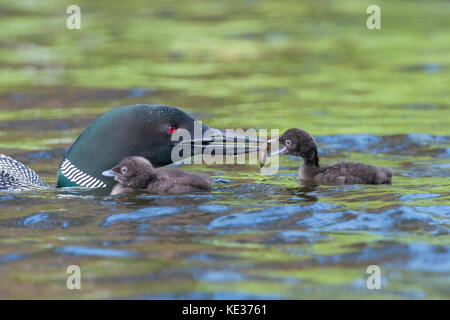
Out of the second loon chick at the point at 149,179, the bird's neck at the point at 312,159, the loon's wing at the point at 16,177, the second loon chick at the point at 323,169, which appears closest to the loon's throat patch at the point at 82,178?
the second loon chick at the point at 149,179

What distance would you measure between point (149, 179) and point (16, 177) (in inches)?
45.1

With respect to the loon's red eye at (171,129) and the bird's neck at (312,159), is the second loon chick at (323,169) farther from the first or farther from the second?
the loon's red eye at (171,129)

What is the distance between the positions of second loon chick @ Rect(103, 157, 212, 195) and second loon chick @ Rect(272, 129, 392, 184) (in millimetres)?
878

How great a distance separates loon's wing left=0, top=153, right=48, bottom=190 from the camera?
20.3ft

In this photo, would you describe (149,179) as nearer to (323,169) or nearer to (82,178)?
(82,178)

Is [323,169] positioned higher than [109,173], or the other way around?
[109,173]

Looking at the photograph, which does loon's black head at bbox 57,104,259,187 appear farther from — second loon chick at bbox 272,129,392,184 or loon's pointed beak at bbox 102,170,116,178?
second loon chick at bbox 272,129,392,184

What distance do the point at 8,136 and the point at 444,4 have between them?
39.6 feet

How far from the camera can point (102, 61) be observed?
1355 centimetres

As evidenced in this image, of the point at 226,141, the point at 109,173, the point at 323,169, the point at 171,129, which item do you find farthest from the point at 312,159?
the point at 109,173

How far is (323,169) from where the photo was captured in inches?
251

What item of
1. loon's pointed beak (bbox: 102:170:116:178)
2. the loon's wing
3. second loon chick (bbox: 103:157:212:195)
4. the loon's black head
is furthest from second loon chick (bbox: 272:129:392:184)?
the loon's wing
